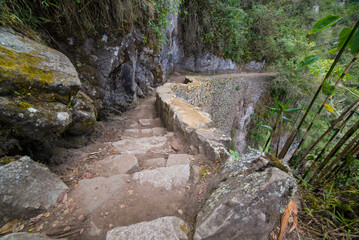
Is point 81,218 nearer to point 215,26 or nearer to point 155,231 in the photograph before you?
point 155,231

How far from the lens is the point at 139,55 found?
4930 millimetres

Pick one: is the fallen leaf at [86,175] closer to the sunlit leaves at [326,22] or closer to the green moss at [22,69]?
the green moss at [22,69]

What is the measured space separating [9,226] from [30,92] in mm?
1193

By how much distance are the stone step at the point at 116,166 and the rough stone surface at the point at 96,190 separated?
0.21m

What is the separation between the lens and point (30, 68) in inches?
→ 62.2

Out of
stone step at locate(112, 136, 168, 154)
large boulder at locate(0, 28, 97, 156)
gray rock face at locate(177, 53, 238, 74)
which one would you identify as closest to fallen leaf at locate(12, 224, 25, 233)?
large boulder at locate(0, 28, 97, 156)

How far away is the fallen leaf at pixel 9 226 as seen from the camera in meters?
1.01

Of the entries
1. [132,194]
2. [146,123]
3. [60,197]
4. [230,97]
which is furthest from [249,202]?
[230,97]

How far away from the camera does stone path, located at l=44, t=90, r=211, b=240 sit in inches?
38.9

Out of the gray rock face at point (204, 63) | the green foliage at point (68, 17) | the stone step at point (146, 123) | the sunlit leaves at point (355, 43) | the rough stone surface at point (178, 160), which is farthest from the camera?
the gray rock face at point (204, 63)

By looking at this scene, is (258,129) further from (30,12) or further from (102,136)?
(30,12)

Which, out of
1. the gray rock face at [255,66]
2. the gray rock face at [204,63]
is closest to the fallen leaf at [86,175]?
the gray rock face at [204,63]

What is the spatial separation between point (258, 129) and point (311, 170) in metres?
10.4

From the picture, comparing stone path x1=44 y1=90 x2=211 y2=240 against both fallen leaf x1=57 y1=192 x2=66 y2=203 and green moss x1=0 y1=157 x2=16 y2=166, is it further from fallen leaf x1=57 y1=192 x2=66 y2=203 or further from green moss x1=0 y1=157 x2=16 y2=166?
green moss x1=0 y1=157 x2=16 y2=166
